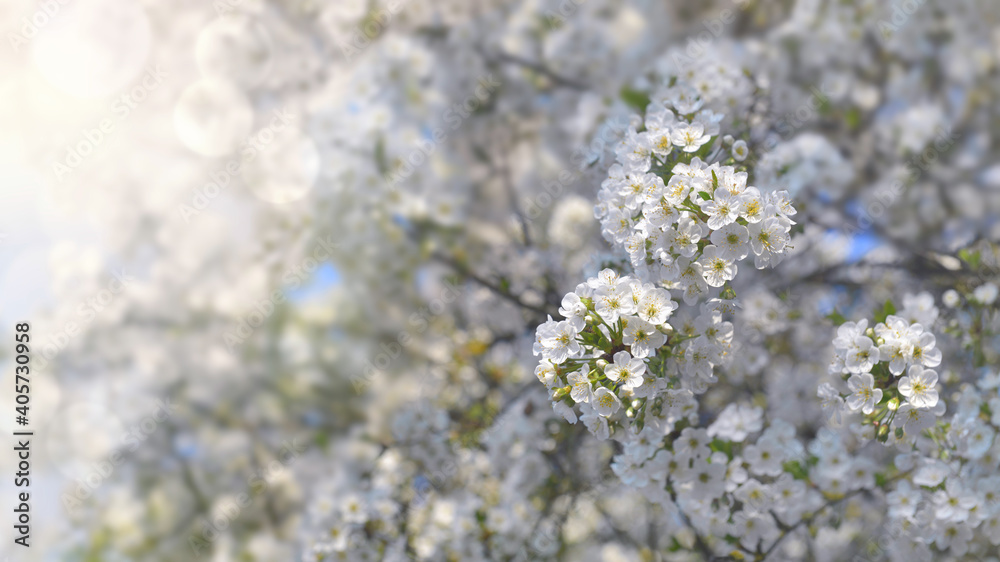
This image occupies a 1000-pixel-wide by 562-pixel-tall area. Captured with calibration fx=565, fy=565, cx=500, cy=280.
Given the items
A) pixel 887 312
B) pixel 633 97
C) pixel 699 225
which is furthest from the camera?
pixel 633 97

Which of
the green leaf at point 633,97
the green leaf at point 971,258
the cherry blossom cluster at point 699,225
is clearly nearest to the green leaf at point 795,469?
the cherry blossom cluster at point 699,225

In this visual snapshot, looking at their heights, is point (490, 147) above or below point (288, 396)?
below

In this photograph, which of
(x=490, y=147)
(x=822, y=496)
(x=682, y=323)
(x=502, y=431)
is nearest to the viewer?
(x=682, y=323)

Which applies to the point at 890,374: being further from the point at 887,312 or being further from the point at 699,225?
the point at 699,225

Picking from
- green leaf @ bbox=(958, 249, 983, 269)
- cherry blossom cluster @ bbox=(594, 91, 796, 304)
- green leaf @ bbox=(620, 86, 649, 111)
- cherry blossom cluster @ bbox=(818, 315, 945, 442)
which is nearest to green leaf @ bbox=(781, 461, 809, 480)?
cherry blossom cluster @ bbox=(818, 315, 945, 442)

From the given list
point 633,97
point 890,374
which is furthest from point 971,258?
point 633,97

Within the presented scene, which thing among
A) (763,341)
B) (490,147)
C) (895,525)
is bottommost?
(895,525)

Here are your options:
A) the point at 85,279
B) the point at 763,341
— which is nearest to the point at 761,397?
the point at 763,341

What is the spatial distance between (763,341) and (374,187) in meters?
2.47

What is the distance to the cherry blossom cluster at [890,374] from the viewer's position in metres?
1.44

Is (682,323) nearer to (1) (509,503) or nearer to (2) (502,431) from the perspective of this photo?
(2) (502,431)

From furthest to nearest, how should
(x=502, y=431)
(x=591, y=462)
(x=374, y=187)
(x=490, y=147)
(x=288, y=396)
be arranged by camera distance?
(x=288, y=396) < (x=490, y=147) < (x=374, y=187) < (x=591, y=462) < (x=502, y=431)

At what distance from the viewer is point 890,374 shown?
1.50 meters

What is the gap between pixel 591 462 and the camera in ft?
10.8
